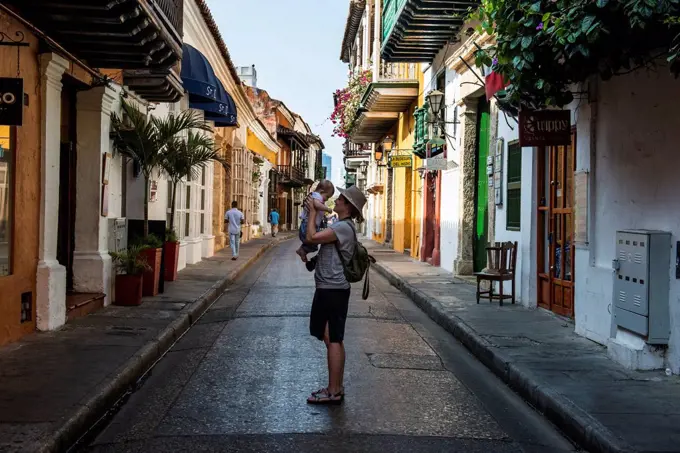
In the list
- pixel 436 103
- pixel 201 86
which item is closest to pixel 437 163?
pixel 436 103

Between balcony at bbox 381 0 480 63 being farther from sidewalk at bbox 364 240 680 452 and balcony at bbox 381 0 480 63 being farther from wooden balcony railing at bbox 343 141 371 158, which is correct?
wooden balcony railing at bbox 343 141 371 158

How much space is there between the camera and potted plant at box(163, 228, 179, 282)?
15008 millimetres

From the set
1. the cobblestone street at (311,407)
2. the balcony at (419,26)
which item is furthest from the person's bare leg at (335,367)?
the balcony at (419,26)

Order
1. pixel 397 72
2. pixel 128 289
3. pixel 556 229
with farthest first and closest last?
pixel 397 72 → pixel 128 289 → pixel 556 229

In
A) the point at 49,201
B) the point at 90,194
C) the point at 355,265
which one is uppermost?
the point at 90,194

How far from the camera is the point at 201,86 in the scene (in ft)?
55.8

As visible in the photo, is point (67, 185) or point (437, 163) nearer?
point (67, 185)

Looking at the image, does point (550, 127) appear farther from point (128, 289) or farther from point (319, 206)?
point (128, 289)

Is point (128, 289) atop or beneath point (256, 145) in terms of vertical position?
beneath

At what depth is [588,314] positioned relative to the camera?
356 inches

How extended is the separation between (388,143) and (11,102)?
26.9 meters

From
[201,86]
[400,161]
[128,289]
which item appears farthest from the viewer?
[400,161]

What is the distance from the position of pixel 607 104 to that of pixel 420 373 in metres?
3.54

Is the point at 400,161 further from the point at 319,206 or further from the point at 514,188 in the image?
the point at 319,206
